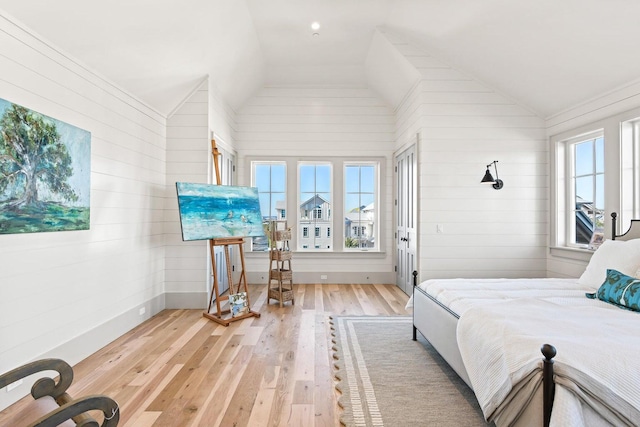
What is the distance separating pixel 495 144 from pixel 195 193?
3.90 m

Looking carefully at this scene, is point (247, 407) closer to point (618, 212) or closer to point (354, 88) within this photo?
point (618, 212)

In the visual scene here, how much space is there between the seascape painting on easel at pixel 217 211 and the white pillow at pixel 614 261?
11.4 feet

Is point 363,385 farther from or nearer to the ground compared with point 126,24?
nearer to the ground

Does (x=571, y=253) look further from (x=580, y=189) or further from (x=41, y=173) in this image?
(x=41, y=173)

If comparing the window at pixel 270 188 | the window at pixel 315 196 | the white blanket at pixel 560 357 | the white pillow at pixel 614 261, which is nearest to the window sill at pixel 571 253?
the white pillow at pixel 614 261

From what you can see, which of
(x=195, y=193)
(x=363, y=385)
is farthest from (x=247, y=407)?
(x=195, y=193)

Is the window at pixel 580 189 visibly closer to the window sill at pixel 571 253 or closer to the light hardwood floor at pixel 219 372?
the window sill at pixel 571 253

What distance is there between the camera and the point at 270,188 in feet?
19.5

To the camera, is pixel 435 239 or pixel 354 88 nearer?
pixel 435 239

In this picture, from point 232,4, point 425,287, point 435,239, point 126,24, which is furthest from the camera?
point 435,239

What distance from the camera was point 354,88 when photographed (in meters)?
5.87

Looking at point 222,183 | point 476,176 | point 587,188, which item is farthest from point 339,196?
point 587,188

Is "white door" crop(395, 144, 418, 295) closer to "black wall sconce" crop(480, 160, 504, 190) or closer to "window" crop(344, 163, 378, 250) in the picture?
"window" crop(344, 163, 378, 250)

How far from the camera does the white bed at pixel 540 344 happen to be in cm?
137
